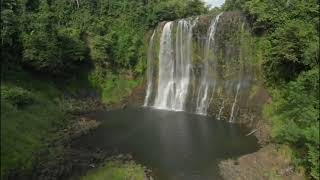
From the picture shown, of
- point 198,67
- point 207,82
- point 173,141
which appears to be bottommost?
point 173,141

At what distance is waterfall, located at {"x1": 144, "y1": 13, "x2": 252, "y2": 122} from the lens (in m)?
28.6

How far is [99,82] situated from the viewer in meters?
33.9

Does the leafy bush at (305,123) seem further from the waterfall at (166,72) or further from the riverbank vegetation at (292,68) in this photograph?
the waterfall at (166,72)

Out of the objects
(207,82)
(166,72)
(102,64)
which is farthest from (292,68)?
(102,64)

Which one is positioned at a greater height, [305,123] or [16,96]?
[305,123]

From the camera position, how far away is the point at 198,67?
31500 mm

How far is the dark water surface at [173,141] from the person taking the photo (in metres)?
19.0

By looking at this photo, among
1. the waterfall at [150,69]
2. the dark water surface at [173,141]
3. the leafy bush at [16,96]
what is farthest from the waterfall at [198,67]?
the leafy bush at [16,96]

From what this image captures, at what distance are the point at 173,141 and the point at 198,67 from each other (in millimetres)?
9972

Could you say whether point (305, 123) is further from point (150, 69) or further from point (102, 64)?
point (102, 64)

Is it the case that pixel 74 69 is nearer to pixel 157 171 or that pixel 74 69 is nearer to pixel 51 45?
pixel 51 45

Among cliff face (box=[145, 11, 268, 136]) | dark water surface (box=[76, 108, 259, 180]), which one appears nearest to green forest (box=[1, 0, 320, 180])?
cliff face (box=[145, 11, 268, 136])

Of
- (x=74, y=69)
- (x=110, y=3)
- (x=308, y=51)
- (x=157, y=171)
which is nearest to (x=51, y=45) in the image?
(x=74, y=69)

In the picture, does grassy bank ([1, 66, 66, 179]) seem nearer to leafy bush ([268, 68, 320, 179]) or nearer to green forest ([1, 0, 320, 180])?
green forest ([1, 0, 320, 180])
